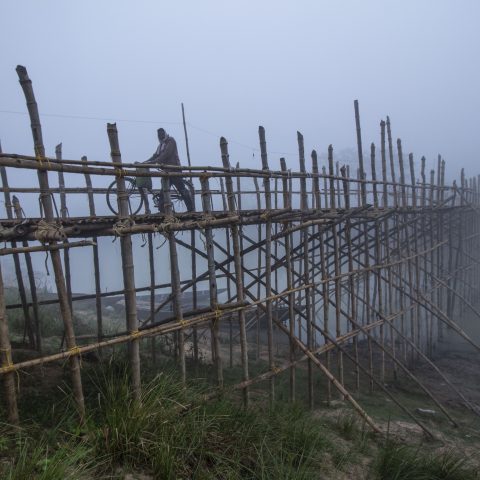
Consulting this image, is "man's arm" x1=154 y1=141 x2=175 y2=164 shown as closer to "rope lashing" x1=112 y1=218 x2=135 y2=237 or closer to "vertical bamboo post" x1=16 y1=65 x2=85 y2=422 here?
"rope lashing" x1=112 y1=218 x2=135 y2=237

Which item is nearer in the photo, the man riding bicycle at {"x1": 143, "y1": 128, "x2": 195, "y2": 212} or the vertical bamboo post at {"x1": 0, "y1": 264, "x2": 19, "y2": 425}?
the vertical bamboo post at {"x1": 0, "y1": 264, "x2": 19, "y2": 425}

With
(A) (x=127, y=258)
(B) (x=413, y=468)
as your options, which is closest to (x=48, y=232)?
(A) (x=127, y=258)

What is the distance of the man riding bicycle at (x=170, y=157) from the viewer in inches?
284

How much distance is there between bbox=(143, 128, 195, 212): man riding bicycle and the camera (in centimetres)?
722

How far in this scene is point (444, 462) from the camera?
16.1 ft

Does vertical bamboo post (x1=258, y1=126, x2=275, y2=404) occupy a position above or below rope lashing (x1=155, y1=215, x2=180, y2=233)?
below

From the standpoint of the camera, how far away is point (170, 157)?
24.3 feet

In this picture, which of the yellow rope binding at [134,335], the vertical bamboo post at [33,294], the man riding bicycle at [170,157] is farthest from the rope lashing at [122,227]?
the man riding bicycle at [170,157]

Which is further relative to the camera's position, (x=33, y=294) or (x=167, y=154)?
(x=167, y=154)

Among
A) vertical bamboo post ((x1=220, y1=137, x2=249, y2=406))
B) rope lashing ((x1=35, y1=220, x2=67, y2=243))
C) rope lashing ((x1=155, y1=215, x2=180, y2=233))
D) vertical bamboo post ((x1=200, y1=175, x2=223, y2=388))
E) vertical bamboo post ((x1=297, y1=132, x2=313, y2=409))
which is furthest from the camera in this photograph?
vertical bamboo post ((x1=297, y1=132, x2=313, y2=409))

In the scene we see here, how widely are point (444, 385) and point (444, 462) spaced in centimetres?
578

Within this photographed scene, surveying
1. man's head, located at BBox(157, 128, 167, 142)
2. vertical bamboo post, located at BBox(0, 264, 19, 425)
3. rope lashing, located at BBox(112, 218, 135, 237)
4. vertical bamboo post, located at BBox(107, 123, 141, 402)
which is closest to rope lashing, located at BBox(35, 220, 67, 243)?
vertical bamboo post, located at BBox(0, 264, 19, 425)

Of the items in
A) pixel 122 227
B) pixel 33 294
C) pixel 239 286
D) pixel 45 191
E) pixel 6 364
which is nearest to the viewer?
pixel 6 364

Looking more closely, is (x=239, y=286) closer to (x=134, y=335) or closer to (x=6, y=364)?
(x=134, y=335)
